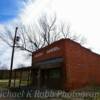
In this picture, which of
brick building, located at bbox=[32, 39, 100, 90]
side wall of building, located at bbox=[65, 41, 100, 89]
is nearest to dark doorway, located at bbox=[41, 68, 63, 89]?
brick building, located at bbox=[32, 39, 100, 90]

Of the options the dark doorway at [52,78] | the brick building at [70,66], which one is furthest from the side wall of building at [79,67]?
the dark doorway at [52,78]

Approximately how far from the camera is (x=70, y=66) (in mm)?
23000

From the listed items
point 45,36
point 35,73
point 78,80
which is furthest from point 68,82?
point 45,36

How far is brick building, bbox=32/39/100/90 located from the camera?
22.9m

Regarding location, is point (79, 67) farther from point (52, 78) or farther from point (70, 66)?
point (52, 78)

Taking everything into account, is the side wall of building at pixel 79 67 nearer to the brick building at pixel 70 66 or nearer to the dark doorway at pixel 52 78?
the brick building at pixel 70 66

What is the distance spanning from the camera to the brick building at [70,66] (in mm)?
22875

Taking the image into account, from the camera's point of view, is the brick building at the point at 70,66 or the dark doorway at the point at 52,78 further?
the dark doorway at the point at 52,78

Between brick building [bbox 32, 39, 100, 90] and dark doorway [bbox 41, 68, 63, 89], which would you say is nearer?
brick building [bbox 32, 39, 100, 90]

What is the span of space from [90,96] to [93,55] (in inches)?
366

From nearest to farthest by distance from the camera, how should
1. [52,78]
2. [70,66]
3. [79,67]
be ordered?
[70,66] < [79,67] < [52,78]

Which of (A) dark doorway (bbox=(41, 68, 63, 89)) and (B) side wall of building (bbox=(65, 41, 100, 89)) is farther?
(A) dark doorway (bbox=(41, 68, 63, 89))

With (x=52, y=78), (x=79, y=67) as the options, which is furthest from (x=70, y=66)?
(x=52, y=78)

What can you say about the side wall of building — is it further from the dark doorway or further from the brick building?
the dark doorway
